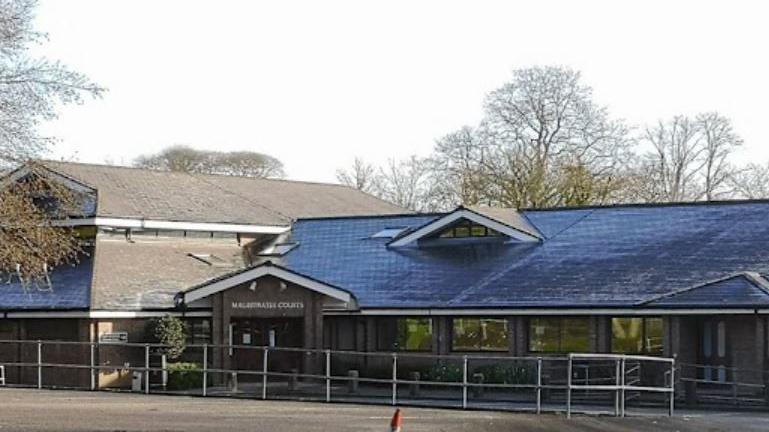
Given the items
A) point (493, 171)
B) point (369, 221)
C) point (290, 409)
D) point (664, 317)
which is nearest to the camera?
point (290, 409)

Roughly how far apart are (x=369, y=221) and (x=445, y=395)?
11098mm

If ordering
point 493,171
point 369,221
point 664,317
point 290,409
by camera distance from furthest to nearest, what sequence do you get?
point 493,171, point 369,221, point 664,317, point 290,409

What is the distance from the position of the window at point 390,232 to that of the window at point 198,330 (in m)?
5.94

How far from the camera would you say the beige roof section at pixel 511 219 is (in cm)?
3912

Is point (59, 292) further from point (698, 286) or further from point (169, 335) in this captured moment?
point (698, 286)

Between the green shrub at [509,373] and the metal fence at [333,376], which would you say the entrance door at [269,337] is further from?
the green shrub at [509,373]

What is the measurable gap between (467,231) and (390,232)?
344cm

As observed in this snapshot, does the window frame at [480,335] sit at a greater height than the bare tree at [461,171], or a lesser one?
lesser

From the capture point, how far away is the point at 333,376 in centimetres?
3434

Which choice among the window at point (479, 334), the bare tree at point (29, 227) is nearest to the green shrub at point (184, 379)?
the window at point (479, 334)

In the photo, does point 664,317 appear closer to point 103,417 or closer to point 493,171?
point 103,417

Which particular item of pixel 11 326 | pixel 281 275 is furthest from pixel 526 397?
pixel 11 326

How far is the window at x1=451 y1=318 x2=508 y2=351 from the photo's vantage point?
36094 mm

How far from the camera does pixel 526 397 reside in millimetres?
34000
